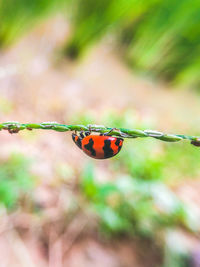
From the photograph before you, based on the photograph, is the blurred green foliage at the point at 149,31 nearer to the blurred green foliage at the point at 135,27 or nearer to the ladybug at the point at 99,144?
the blurred green foliage at the point at 135,27

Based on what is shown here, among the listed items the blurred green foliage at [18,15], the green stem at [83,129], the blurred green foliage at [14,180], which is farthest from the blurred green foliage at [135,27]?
the green stem at [83,129]

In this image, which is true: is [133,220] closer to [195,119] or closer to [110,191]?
[110,191]

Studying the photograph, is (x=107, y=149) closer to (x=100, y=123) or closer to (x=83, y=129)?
(x=83, y=129)

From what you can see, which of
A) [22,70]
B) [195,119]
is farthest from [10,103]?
[195,119]

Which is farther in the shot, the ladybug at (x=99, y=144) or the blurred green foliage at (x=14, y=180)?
the blurred green foliage at (x=14, y=180)

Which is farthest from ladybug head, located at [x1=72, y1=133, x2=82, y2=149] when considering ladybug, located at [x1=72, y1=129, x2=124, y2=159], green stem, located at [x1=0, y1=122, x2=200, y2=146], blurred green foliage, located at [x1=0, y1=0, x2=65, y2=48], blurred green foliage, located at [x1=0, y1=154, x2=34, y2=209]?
blurred green foliage, located at [x1=0, y1=0, x2=65, y2=48]

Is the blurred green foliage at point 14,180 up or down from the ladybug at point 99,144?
down

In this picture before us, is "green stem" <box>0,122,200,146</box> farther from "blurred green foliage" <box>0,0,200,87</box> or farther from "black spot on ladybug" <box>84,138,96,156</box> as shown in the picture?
"blurred green foliage" <box>0,0,200,87</box>
